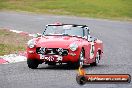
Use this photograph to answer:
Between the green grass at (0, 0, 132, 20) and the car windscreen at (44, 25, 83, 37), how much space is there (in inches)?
1195

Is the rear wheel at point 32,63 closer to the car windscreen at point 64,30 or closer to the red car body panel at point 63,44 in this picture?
the red car body panel at point 63,44

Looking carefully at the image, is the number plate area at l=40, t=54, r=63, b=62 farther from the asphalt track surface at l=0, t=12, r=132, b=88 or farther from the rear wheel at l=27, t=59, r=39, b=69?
A: the rear wheel at l=27, t=59, r=39, b=69

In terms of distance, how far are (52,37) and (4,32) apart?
1347 centimetres

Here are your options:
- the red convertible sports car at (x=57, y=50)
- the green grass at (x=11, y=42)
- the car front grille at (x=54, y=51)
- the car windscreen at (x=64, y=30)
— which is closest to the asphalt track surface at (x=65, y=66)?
the red convertible sports car at (x=57, y=50)

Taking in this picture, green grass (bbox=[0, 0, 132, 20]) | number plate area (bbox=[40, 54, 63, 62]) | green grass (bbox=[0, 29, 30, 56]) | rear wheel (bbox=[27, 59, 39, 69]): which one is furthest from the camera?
green grass (bbox=[0, 0, 132, 20])

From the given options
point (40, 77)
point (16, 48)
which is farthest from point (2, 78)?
point (16, 48)

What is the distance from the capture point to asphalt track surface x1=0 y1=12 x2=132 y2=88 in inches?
448

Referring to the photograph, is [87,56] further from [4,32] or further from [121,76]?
[4,32]

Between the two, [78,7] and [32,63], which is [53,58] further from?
[78,7]

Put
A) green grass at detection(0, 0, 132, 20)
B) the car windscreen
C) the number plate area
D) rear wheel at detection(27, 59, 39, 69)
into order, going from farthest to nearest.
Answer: green grass at detection(0, 0, 132, 20) → the car windscreen → rear wheel at detection(27, 59, 39, 69) → the number plate area

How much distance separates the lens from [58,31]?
16.5 meters

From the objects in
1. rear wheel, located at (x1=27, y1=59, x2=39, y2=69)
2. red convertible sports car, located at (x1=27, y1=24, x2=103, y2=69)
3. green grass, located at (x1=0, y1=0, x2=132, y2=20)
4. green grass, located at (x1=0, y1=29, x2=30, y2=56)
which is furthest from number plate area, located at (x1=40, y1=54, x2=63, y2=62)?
green grass, located at (x1=0, y1=0, x2=132, y2=20)

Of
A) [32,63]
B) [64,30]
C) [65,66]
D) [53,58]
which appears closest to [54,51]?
[53,58]

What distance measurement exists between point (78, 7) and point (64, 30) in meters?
36.2
